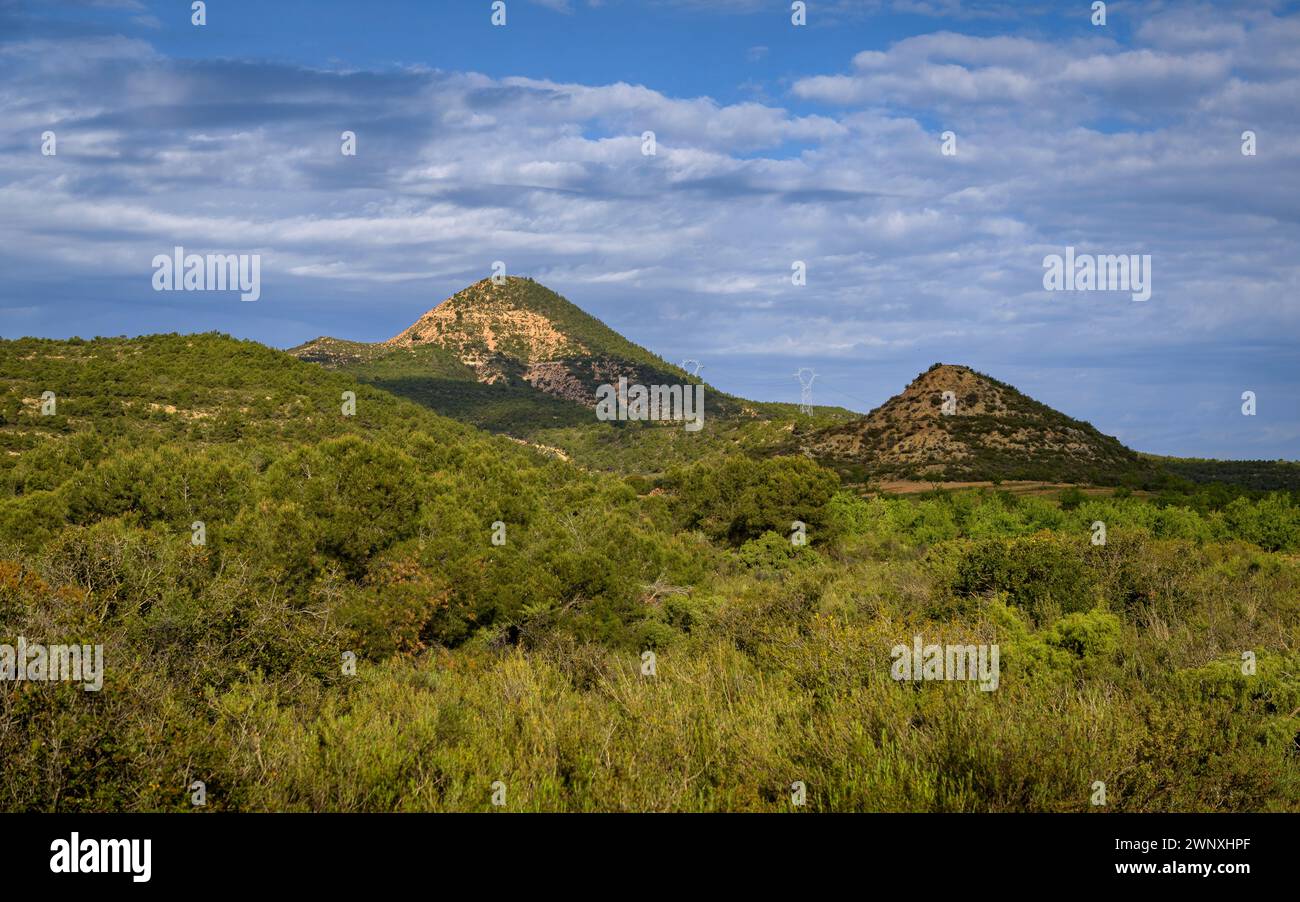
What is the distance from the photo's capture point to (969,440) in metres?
72.0

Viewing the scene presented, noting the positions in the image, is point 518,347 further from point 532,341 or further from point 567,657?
point 567,657

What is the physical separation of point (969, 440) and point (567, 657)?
63.5m

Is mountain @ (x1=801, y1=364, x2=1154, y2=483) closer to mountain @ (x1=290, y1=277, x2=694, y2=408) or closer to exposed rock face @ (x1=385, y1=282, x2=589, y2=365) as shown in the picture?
mountain @ (x1=290, y1=277, x2=694, y2=408)

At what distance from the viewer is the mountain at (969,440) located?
65.8 m

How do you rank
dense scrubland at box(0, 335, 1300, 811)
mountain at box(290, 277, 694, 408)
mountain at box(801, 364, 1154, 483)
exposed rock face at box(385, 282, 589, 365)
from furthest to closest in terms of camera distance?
1. exposed rock face at box(385, 282, 589, 365)
2. mountain at box(290, 277, 694, 408)
3. mountain at box(801, 364, 1154, 483)
4. dense scrubland at box(0, 335, 1300, 811)

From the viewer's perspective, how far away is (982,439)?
72.2 m

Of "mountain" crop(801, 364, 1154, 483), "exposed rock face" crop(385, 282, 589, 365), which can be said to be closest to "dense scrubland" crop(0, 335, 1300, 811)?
"mountain" crop(801, 364, 1154, 483)

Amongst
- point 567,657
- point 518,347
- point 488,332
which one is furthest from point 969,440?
point 488,332

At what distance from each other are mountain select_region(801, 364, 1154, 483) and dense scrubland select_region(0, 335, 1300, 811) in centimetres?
3220

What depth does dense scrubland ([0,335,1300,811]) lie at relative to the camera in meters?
6.58

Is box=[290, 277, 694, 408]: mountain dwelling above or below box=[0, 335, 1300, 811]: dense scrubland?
above

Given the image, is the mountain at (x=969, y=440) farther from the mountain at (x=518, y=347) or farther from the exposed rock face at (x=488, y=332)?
the exposed rock face at (x=488, y=332)

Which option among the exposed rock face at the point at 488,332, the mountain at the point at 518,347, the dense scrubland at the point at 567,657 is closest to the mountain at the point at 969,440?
the dense scrubland at the point at 567,657
